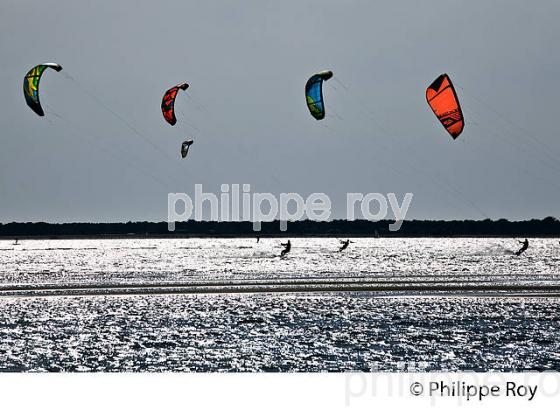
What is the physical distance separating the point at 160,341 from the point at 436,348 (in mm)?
7804

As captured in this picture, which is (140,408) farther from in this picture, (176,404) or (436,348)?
(436,348)

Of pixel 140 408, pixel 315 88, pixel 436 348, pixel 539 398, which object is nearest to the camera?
pixel 140 408

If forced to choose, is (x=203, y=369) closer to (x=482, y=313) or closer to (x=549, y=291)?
(x=482, y=313)

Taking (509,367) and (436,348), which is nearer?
(509,367)

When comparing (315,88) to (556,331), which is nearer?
(556,331)

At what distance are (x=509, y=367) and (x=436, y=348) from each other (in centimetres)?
338

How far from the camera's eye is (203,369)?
19359 mm

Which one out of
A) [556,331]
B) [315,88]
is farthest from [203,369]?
[315,88]

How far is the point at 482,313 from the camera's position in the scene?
3003 cm

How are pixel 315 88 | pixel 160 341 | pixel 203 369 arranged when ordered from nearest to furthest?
1. pixel 203 369
2. pixel 160 341
3. pixel 315 88

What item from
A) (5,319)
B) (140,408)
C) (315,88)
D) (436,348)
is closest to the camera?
(140,408)

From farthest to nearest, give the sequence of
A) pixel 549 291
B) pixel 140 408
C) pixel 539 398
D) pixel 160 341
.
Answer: pixel 549 291 → pixel 160 341 → pixel 539 398 → pixel 140 408

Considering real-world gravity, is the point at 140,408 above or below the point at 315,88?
below

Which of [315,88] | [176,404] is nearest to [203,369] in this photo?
[176,404]
